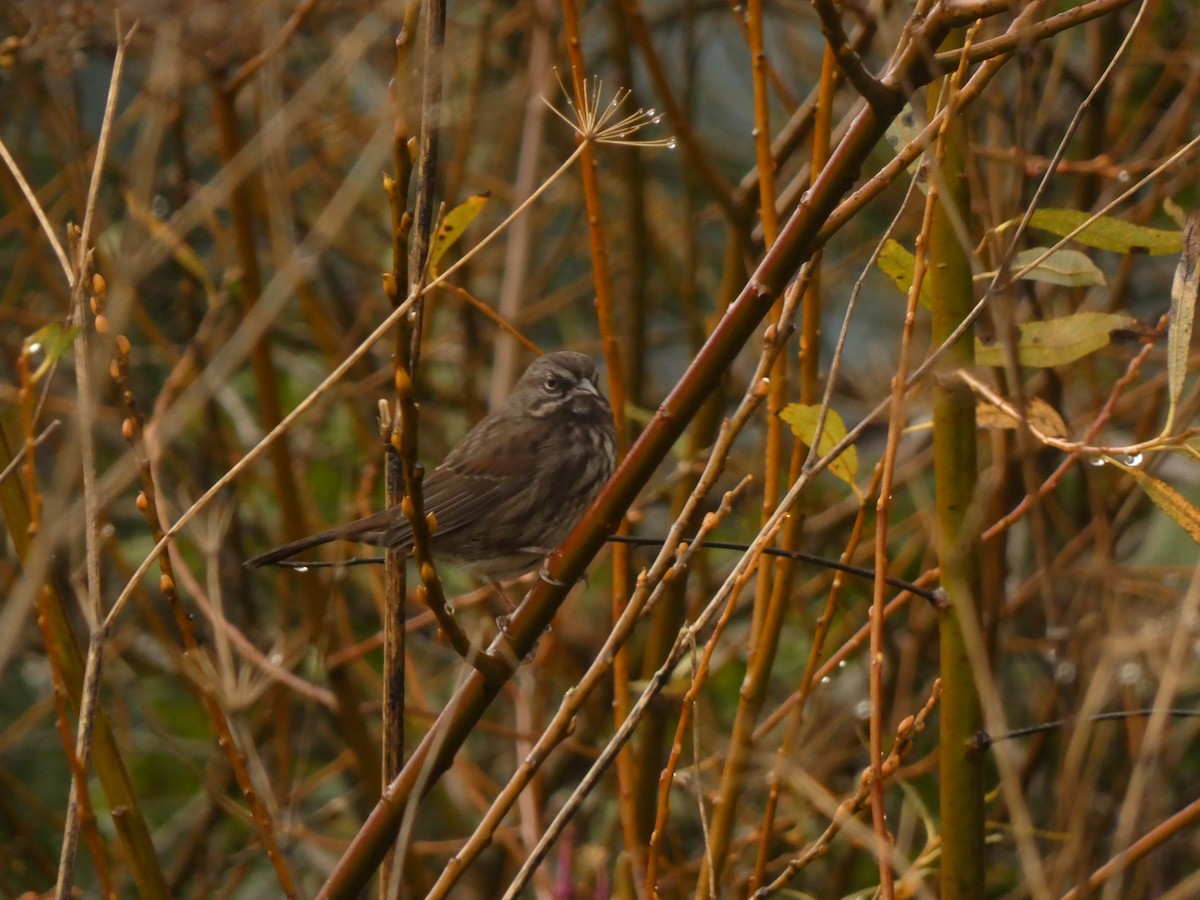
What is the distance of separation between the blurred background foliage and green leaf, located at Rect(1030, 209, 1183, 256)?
19.7 inches

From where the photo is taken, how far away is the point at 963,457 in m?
2.16

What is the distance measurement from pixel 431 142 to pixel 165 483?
3914 mm

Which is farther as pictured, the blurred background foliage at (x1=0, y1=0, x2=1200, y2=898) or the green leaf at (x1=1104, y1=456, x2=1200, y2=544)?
the blurred background foliage at (x1=0, y1=0, x2=1200, y2=898)

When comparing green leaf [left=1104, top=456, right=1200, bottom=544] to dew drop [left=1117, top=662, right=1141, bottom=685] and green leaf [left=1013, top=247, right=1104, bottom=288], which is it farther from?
dew drop [left=1117, top=662, right=1141, bottom=685]

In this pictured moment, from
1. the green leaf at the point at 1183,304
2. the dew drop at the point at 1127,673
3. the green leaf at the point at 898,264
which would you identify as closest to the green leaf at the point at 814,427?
the green leaf at the point at 898,264

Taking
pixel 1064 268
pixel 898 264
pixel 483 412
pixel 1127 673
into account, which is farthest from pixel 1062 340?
pixel 483 412

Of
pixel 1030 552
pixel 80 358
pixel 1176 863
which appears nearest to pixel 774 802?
pixel 80 358

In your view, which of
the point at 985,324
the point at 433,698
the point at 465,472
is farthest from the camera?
the point at 433,698

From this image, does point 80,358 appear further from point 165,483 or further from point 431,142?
point 165,483

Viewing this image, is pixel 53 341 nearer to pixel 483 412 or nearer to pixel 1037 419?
pixel 1037 419

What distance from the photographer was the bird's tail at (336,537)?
3045 millimetres

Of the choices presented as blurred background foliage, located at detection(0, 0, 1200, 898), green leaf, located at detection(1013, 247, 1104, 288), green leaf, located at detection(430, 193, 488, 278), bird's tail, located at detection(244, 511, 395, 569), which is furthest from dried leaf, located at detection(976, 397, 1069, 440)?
bird's tail, located at detection(244, 511, 395, 569)

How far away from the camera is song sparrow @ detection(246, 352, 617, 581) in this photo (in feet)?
12.4

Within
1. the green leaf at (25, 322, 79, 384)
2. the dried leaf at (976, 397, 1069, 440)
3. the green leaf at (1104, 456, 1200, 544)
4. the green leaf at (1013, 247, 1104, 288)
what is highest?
the green leaf at (25, 322, 79, 384)
